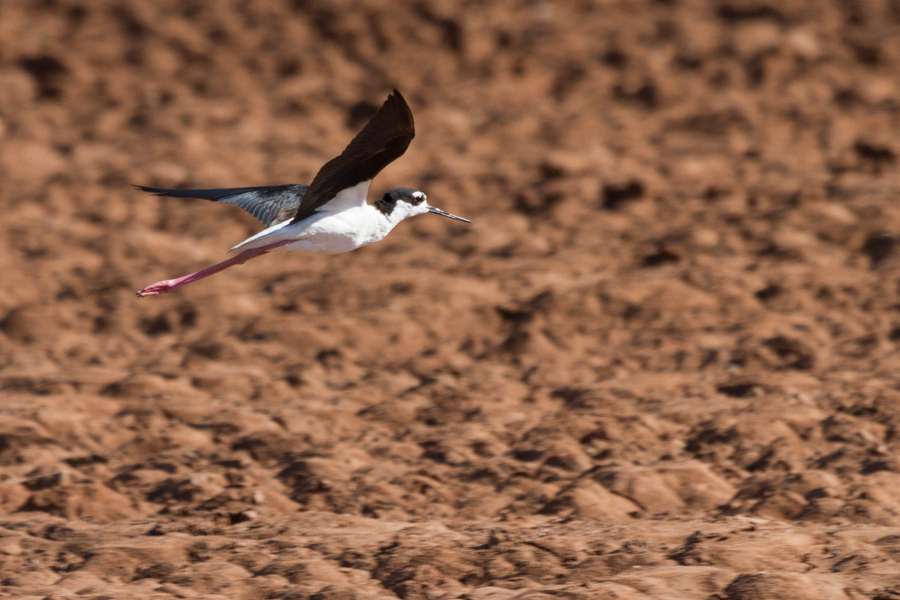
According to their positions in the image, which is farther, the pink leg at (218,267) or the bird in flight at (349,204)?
the pink leg at (218,267)

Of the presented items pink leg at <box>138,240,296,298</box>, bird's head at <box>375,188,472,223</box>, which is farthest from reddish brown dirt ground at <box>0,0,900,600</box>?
bird's head at <box>375,188,472,223</box>

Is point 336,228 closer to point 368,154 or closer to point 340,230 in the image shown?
point 340,230

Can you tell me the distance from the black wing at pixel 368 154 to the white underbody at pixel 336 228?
0.05 metres

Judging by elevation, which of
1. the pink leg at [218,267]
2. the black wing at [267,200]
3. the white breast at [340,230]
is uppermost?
the black wing at [267,200]

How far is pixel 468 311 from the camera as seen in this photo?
701 centimetres

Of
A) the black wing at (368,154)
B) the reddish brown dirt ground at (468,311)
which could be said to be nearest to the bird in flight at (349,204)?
the black wing at (368,154)

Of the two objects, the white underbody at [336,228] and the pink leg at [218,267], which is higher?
the white underbody at [336,228]

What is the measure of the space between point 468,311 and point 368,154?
2.99 meters

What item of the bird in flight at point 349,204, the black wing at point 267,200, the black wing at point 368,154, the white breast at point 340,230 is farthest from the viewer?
the black wing at point 267,200

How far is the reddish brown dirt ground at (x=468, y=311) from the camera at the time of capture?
4500 mm

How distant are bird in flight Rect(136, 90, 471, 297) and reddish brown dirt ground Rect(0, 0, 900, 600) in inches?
50.1

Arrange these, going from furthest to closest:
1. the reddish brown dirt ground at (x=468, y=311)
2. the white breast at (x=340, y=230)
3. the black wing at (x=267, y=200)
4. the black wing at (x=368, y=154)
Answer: the black wing at (x=267, y=200) < the reddish brown dirt ground at (x=468, y=311) < the white breast at (x=340, y=230) < the black wing at (x=368, y=154)

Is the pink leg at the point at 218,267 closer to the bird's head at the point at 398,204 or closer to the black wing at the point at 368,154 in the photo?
the black wing at the point at 368,154

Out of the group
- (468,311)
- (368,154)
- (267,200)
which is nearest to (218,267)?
(267,200)
